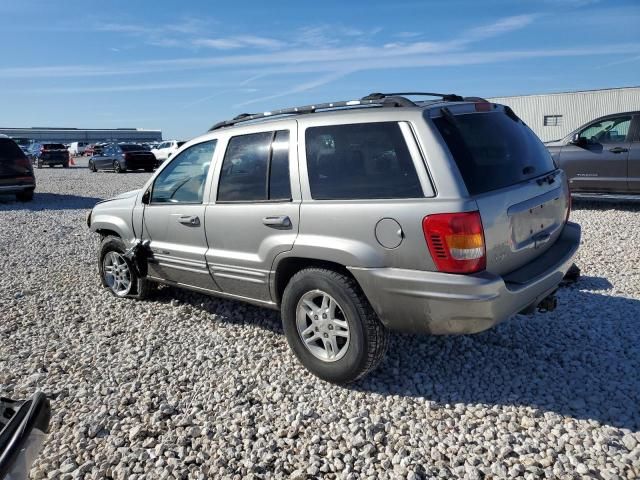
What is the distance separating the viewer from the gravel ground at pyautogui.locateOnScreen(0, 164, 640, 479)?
9.36 feet

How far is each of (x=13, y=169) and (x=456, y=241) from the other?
14.1 meters

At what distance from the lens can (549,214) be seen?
12.3ft

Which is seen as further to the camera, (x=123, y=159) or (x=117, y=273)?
(x=123, y=159)

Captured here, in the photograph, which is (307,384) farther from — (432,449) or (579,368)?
(579,368)

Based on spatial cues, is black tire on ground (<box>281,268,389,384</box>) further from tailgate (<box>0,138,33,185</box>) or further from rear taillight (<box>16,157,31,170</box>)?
rear taillight (<box>16,157,31,170</box>)

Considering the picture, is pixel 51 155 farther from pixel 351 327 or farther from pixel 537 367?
pixel 537 367

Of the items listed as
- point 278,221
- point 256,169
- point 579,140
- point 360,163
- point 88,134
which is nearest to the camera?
point 360,163

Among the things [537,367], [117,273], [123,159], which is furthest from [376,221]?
[123,159]

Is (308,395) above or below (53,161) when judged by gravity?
below

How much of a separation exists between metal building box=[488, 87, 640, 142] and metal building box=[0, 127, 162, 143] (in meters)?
69.7

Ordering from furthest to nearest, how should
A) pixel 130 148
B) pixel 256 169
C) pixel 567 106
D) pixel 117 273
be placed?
pixel 567 106 → pixel 130 148 → pixel 117 273 → pixel 256 169

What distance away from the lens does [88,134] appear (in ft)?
317

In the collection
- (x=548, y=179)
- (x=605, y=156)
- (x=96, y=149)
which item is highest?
(x=96, y=149)

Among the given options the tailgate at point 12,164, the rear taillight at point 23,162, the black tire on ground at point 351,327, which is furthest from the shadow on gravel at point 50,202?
the black tire on ground at point 351,327
